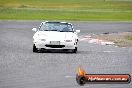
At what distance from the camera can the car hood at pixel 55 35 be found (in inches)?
941

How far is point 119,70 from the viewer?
17.2 metres

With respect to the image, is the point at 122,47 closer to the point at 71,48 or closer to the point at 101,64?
the point at 71,48

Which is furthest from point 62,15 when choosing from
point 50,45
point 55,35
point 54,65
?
point 54,65

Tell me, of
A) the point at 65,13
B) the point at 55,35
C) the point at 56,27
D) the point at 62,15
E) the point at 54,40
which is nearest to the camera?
the point at 54,40

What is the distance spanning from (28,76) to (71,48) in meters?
8.87

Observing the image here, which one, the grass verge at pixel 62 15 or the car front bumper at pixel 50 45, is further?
the grass verge at pixel 62 15

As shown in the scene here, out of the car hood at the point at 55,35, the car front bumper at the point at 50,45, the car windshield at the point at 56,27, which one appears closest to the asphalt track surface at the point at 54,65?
the car front bumper at the point at 50,45

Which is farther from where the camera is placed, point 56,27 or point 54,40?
point 56,27

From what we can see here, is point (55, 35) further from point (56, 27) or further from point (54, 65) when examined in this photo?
point (54, 65)

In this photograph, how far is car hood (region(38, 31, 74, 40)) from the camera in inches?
941

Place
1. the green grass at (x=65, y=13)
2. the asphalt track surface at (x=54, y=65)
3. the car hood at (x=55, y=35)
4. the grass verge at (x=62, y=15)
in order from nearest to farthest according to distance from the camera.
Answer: the asphalt track surface at (x=54, y=65), the car hood at (x=55, y=35), the grass verge at (x=62, y=15), the green grass at (x=65, y=13)

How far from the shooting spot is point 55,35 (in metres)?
24.1

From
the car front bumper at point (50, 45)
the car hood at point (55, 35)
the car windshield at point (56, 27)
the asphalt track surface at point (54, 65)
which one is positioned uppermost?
the car windshield at point (56, 27)

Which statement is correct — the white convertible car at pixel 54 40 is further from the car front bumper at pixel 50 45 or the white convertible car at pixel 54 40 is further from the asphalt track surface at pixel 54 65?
the asphalt track surface at pixel 54 65
